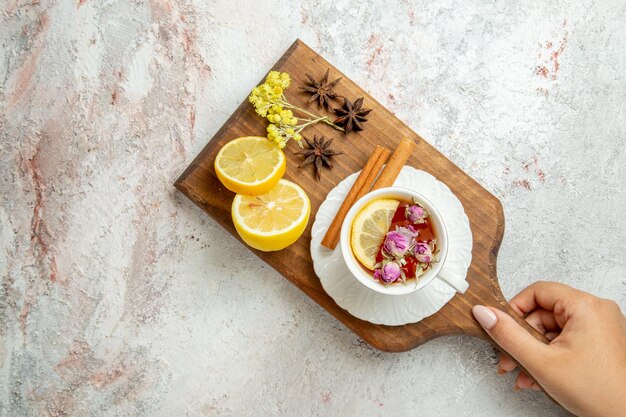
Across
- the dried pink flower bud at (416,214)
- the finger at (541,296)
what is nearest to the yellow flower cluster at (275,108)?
the dried pink flower bud at (416,214)

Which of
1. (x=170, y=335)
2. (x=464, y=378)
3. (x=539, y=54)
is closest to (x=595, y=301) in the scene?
(x=464, y=378)

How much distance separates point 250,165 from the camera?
66.6 inches

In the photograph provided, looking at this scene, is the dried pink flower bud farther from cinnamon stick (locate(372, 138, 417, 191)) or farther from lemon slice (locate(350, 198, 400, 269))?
cinnamon stick (locate(372, 138, 417, 191))

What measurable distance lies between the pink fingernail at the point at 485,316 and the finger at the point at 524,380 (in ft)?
0.98

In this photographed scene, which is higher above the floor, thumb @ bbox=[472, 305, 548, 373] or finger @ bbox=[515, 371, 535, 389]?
thumb @ bbox=[472, 305, 548, 373]

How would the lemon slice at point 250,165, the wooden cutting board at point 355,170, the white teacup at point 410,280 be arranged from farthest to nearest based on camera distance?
the wooden cutting board at point 355,170 < the lemon slice at point 250,165 < the white teacup at point 410,280

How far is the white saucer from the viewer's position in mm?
1714

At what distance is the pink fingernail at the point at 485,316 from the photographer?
1.73 metres

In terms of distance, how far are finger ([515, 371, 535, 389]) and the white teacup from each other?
0.63 metres

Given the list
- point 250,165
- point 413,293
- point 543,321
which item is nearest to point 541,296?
point 543,321

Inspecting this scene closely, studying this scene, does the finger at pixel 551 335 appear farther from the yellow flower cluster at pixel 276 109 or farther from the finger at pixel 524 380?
the yellow flower cluster at pixel 276 109

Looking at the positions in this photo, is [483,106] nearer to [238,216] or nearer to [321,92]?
[321,92]

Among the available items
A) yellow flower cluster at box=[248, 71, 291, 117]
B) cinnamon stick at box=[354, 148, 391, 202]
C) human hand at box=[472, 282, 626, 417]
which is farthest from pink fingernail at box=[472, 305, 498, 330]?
yellow flower cluster at box=[248, 71, 291, 117]

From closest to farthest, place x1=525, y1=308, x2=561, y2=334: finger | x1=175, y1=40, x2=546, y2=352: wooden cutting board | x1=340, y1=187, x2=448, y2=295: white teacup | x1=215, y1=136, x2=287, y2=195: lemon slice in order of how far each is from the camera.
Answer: x1=340, y1=187, x2=448, y2=295: white teacup < x1=215, y1=136, x2=287, y2=195: lemon slice < x1=175, y1=40, x2=546, y2=352: wooden cutting board < x1=525, y1=308, x2=561, y2=334: finger
